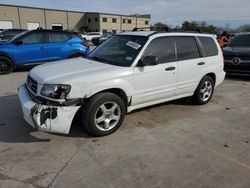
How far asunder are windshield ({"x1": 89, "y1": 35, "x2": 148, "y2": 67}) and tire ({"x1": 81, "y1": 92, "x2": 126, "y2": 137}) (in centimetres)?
73

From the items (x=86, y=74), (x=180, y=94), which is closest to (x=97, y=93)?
(x=86, y=74)

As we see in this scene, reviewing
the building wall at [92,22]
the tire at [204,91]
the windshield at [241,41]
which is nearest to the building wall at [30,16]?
the building wall at [92,22]

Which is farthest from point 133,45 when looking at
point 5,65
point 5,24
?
point 5,24

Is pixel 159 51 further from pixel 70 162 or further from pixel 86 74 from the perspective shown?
pixel 70 162

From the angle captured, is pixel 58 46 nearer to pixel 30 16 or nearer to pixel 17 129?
pixel 17 129

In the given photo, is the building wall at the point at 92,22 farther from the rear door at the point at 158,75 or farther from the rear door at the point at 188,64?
the rear door at the point at 158,75

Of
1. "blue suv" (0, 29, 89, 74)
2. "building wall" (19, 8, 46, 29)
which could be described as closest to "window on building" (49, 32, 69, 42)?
"blue suv" (0, 29, 89, 74)

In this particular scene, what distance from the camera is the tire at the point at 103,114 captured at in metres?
3.99

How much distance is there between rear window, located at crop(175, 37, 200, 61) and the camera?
529 cm

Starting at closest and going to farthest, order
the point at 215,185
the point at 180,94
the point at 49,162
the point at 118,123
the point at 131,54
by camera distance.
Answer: the point at 215,185
the point at 49,162
the point at 118,123
the point at 131,54
the point at 180,94

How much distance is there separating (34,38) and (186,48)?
659 centimetres

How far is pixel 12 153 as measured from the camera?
3703mm

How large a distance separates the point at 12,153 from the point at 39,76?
1.23 m

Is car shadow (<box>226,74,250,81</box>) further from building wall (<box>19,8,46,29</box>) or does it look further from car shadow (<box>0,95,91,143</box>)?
building wall (<box>19,8,46,29</box>)
